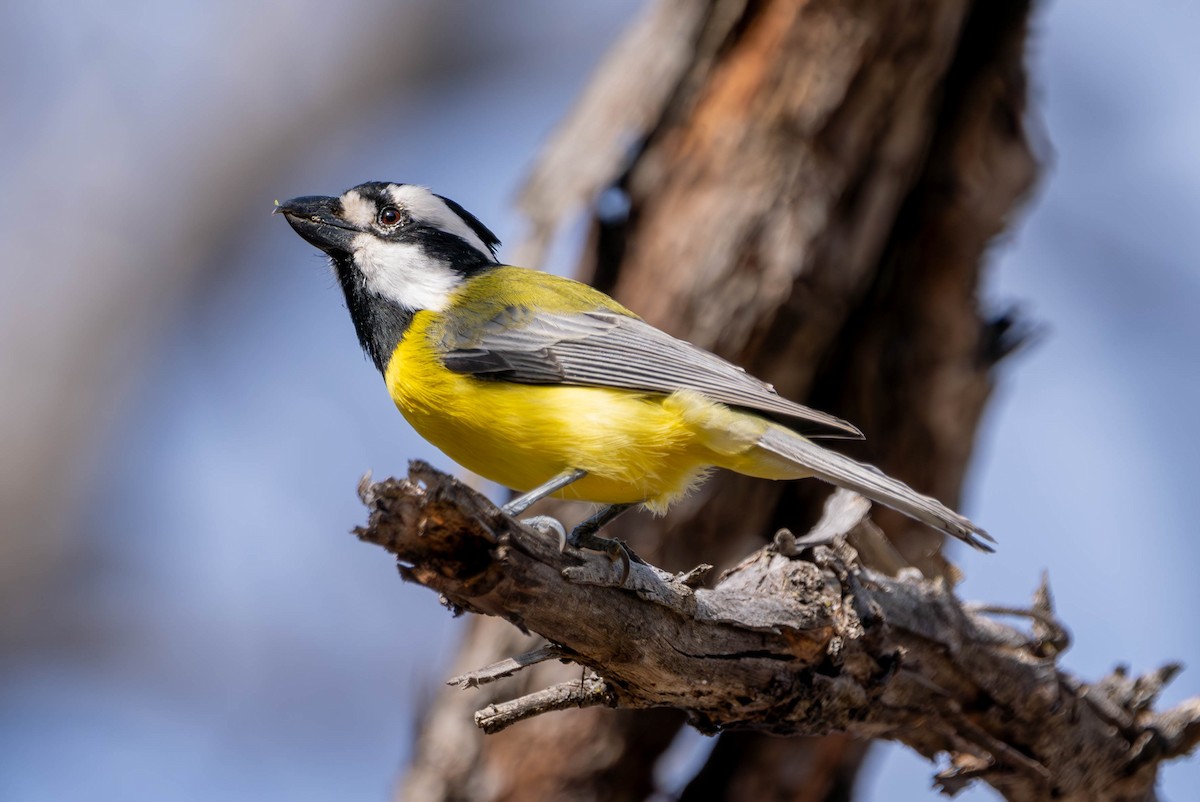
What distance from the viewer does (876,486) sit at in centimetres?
380

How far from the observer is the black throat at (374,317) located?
4527 millimetres

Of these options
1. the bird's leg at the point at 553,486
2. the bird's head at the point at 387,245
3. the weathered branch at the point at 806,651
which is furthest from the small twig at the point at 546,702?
the bird's head at the point at 387,245

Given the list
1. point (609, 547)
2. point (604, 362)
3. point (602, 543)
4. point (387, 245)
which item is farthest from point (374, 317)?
point (609, 547)

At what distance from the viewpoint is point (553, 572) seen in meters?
3.12

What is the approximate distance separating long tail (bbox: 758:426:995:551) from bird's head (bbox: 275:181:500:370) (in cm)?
146

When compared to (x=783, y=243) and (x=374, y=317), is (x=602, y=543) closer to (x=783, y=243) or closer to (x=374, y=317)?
(x=374, y=317)

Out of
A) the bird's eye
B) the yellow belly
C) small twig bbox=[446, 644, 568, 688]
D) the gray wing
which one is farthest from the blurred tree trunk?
small twig bbox=[446, 644, 568, 688]

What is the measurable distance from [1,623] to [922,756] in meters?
6.24

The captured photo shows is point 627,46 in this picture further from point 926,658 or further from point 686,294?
point 926,658

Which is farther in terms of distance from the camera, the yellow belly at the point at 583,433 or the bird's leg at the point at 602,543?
the yellow belly at the point at 583,433

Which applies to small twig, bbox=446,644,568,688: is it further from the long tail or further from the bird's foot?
the long tail

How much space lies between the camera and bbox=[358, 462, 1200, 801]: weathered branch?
2.98 meters

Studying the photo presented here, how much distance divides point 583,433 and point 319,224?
5.44ft

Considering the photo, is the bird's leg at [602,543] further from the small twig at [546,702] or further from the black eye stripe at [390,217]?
the black eye stripe at [390,217]
